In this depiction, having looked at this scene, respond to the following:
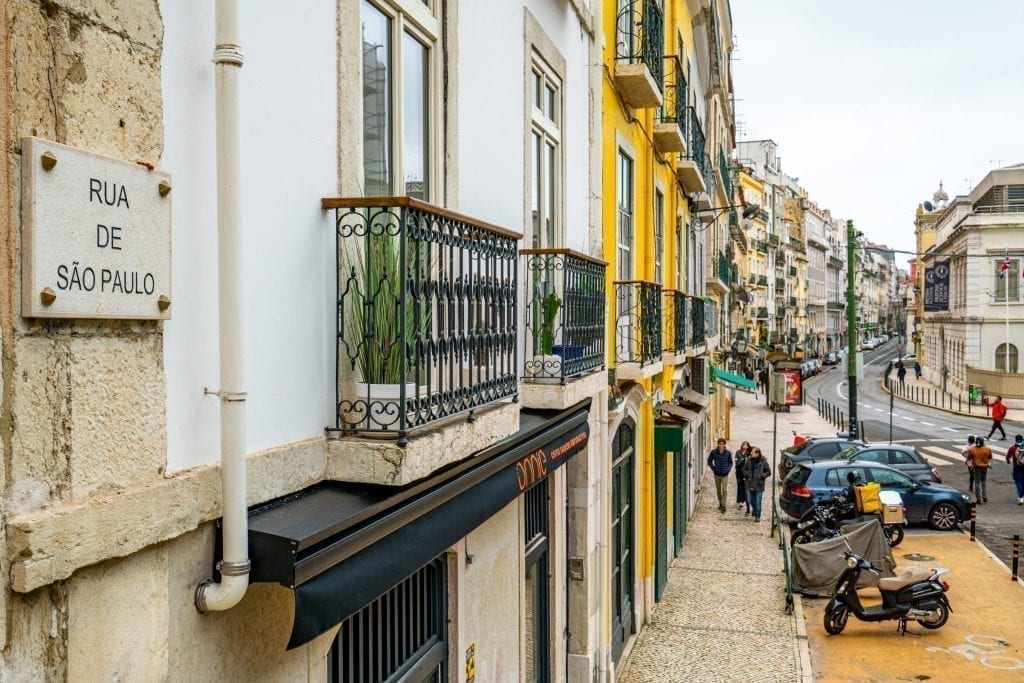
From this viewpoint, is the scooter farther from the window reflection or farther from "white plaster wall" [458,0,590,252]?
the window reflection

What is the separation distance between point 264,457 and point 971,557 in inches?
641

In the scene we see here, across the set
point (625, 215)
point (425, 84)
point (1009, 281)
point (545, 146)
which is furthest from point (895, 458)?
point (1009, 281)

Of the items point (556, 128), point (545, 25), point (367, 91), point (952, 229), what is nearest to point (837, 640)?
point (556, 128)

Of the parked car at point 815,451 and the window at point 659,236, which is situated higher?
the window at point 659,236

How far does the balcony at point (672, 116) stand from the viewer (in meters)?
14.2

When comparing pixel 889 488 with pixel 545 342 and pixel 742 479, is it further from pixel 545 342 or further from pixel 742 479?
pixel 545 342

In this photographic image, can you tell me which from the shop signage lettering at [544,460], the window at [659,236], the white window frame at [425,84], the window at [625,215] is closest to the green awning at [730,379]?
the window at [659,236]

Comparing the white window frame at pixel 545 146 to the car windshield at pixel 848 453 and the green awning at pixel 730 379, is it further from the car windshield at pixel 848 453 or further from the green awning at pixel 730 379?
the green awning at pixel 730 379

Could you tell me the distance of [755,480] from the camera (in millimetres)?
20250

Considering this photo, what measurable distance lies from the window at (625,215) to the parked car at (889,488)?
30.3 feet

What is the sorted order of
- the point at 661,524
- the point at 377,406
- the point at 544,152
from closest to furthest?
the point at 377,406, the point at 544,152, the point at 661,524

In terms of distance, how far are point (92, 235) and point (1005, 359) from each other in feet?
188

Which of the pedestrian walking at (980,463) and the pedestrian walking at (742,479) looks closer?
the pedestrian walking at (742,479)

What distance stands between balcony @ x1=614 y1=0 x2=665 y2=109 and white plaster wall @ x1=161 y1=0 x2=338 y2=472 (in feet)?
23.8
